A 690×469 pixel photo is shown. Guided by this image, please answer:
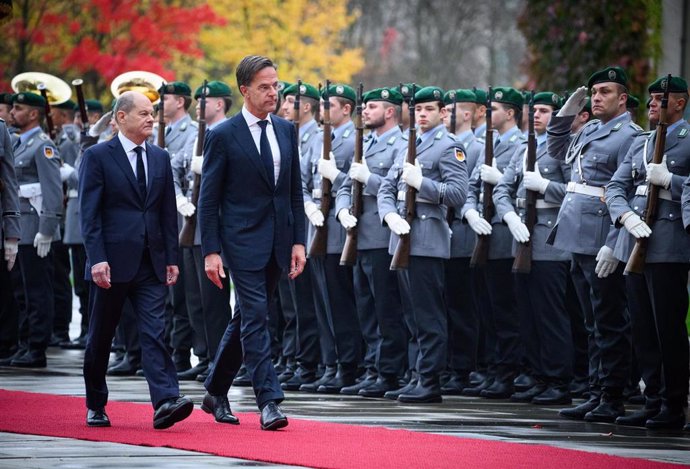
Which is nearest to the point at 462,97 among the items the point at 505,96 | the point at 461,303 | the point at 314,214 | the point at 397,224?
the point at 505,96

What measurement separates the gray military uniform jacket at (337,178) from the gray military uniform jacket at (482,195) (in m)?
1.00

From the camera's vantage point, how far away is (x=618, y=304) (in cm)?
1043

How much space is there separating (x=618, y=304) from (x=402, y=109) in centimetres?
335

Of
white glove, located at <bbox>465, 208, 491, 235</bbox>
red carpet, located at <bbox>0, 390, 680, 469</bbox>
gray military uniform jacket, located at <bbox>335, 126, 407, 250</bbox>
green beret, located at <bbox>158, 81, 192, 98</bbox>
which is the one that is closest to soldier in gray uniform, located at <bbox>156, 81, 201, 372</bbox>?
green beret, located at <bbox>158, 81, 192, 98</bbox>

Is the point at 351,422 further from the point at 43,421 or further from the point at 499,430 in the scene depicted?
the point at 43,421

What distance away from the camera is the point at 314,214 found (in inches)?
479

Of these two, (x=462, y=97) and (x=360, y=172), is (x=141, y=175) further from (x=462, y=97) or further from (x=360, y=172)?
(x=462, y=97)

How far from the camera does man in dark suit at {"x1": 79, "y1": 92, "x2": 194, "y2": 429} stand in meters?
9.06

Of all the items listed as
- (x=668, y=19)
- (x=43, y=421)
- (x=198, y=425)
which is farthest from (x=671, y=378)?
(x=668, y=19)

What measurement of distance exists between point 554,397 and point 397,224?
1.71 meters

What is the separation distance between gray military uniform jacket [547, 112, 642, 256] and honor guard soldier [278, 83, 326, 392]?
7.84 feet

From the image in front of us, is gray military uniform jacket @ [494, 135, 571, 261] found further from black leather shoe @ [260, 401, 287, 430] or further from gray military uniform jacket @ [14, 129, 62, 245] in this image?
gray military uniform jacket @ [14, 129, 62, 245]

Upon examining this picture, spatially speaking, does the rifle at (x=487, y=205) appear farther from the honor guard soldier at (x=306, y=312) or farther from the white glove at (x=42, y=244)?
the white glove at (x=42, y=244)

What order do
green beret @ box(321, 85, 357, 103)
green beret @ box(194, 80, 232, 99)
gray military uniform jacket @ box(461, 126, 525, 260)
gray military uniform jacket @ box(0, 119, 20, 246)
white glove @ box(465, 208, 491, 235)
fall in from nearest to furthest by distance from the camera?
gray military uniform jacket @ box(0, 119, 20, 246)
white glove @ box(465, 208, 491, 235)
gray military uniform jacket @ box(461, 126, 525, 260)
green beret @ box(321, 85, 357, 103)
green beret @ box(194, 80, 232, 99)
